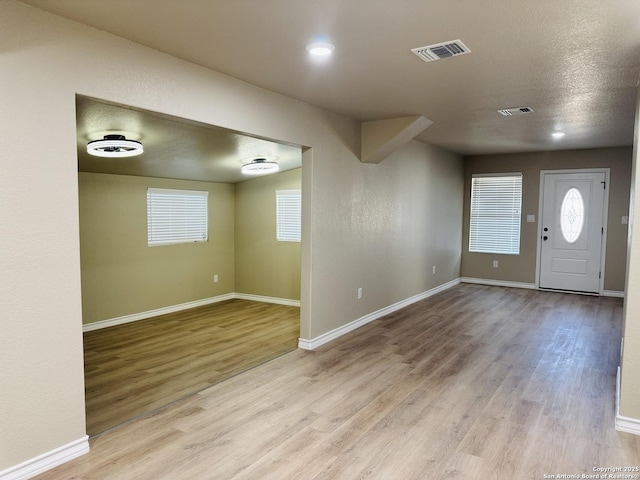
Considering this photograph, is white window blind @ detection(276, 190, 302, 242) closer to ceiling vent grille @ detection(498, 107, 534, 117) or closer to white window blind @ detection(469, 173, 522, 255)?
ceiling vent grille @ detection(498, 107, 534, 117)

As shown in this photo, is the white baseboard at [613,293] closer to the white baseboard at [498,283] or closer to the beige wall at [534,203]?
the beige wall at [534,203]

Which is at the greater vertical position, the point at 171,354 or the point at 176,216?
the point at 176,216

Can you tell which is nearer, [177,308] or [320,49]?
[320,49]

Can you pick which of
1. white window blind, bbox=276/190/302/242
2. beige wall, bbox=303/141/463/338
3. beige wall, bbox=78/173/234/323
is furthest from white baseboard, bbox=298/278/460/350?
beige wall, bbox=78/173/234/323

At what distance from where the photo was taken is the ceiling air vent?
8.56 feet

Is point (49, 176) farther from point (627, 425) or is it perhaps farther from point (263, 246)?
point (263, 246)

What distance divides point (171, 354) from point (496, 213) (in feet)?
20.5

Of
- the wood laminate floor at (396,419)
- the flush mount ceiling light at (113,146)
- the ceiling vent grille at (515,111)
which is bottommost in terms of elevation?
the wood laminate floor at (396,419)

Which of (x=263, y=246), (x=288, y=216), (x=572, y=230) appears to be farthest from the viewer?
(x=572, y=230)

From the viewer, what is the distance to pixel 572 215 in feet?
23.9

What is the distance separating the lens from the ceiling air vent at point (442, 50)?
261 centimetres

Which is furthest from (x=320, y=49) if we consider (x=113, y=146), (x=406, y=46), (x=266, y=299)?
(x=266, y=299)

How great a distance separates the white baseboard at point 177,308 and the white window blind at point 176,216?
901mm

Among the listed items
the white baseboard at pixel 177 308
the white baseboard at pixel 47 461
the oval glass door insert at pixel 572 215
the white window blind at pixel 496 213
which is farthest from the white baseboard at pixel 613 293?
the white baseboard at pixel 47 461
